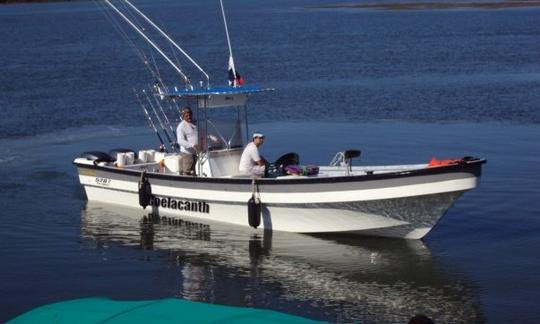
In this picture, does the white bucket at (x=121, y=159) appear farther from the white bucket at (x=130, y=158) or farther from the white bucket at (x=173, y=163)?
the white bucket at (x=173, y=163)

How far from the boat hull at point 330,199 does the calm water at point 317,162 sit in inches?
13.5

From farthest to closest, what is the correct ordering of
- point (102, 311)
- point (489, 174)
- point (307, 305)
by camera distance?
point (489, 174) → point (307, 305) → point (102, 311)

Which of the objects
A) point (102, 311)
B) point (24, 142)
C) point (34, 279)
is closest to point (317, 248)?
point (34, 279)

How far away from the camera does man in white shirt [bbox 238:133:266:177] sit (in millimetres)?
19812

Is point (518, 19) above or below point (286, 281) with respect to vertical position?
above

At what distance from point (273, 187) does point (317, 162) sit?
667 cm

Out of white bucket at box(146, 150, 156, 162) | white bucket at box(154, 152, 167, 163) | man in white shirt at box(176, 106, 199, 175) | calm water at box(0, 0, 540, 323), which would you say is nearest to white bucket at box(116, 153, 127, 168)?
white bucket at box(146, 150, 156, 162)

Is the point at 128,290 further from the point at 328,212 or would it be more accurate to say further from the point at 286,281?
the point at 328,212

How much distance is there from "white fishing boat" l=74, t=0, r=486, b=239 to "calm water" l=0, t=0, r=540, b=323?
1.25 feet

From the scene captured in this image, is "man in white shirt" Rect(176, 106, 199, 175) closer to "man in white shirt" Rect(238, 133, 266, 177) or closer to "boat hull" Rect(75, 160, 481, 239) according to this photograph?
"boat hull" Rect(75, 160, 481, 239)

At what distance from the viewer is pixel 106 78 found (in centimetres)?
4888

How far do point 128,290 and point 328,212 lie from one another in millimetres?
4147

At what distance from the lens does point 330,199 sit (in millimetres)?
18844

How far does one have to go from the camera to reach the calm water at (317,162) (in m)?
16.8
